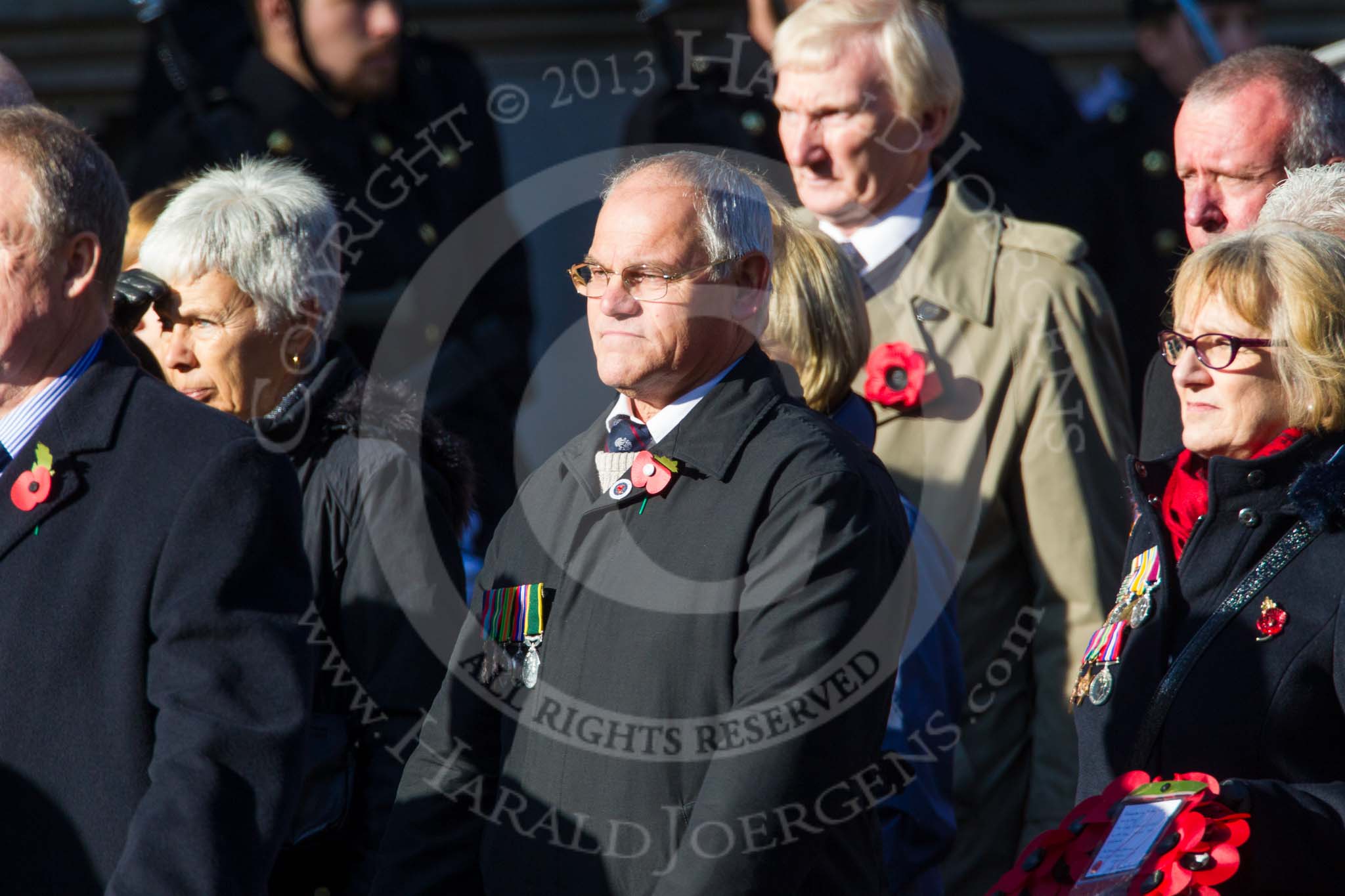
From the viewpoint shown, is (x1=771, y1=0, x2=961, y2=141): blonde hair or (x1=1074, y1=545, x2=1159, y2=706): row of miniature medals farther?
(x1=771, y1=0, x2=961, y2=141): blonde hair

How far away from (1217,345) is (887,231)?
151cm

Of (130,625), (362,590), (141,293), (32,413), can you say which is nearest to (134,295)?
(141,293)

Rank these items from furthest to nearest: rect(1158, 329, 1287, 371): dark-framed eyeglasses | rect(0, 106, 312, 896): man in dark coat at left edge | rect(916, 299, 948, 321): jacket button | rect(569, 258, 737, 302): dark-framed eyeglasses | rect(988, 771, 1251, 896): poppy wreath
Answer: rect(916, 299, 948, 321): jacket button, rect(569, 258, 737, 302): dark-framed eyeglasses, rect(1158, 329, 1287, 371): dark-framed eyeglasses, rect(0, 106, 312, 896): man in dark coat at left edge, rect(988, 771, 1251, 896): poppy wreath

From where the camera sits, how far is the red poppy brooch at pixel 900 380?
404cm

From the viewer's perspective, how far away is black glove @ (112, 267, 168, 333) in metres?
3.62

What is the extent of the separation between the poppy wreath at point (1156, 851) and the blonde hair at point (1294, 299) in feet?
1.99

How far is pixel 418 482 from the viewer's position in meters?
3.67

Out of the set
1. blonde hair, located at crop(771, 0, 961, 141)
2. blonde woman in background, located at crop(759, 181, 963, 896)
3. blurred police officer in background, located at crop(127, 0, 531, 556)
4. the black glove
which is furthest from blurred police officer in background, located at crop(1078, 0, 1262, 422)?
the black glove

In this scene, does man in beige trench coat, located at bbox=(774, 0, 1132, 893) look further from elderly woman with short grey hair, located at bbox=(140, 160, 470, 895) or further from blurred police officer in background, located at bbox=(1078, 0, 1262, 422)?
blurred police officer in background, located at bbox=(1078, 0, 1262, 422)

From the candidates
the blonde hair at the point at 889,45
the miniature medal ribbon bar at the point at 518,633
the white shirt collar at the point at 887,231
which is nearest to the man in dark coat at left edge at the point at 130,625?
the miniature medal ribbon bar at the point at 518,633

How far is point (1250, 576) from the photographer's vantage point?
2785mm

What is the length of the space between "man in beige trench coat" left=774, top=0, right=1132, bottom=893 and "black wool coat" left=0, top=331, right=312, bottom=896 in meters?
1.67

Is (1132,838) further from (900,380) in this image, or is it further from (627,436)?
(900,380)

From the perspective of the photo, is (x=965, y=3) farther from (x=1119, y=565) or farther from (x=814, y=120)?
(x=1119, y=565)
